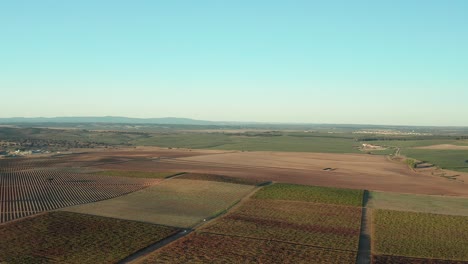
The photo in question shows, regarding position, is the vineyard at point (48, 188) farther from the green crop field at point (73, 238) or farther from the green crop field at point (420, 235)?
the green crop field at point (420, 235)

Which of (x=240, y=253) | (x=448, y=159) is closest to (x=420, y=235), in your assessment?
(x=240, y=253)

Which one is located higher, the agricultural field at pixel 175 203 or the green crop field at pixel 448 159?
the green crop field at pixel 448 159

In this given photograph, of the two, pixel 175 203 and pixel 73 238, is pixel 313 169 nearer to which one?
pixel 175 203

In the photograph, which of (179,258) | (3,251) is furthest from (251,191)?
(3,251)

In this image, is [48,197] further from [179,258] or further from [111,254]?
[179,258]

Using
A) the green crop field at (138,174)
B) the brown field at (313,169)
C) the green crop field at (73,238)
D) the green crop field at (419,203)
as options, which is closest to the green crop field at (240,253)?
the green crop field at (73,238)

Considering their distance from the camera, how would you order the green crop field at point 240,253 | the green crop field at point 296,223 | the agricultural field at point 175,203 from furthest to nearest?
the agricultural field at point 175,203 → the green crop field at point 296,223 → the green crop field at point 240,253

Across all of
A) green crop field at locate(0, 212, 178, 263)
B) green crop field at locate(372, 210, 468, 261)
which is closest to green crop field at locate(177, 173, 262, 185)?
green crop field at locate(372, 210, 468, 261)

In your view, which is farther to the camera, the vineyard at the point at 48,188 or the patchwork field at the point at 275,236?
the vineyard at the point at 48,188
